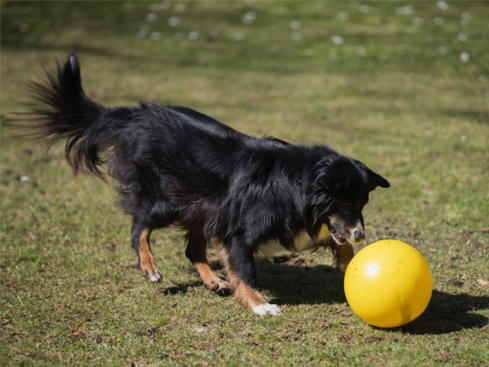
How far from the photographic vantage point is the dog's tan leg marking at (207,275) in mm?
5348

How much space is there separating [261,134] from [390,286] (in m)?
5.85

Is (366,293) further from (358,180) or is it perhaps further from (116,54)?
(116,54)

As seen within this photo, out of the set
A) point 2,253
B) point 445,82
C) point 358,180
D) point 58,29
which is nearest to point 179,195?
point 358,180

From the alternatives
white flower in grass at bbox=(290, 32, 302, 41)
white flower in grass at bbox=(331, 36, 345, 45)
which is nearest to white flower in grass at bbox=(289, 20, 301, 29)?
white flower in grass at bbox=(290, 32, 302, 41)

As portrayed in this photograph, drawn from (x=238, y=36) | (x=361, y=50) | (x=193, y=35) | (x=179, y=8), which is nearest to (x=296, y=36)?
(x=238, y=36)

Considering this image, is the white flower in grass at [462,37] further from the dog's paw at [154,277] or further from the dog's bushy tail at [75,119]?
the dog's paw at [154,277]

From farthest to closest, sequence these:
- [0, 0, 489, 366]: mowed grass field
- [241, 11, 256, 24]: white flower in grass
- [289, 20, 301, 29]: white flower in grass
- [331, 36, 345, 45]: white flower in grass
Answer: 1. [241, 11, 256, 24]: white flower in grass
2. [289, 20, 301, 29]: white flower in grass
3. [331, 36, 345, 45]: white flower in grass
4. [0, 0, 489, 366]: mowed grass field

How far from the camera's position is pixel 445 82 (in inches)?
482

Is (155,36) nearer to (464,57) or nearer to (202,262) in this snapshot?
(464,57)

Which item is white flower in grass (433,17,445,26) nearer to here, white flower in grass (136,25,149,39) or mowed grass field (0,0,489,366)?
mowed grass field (0,0,489,366)

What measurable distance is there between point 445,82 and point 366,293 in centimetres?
897

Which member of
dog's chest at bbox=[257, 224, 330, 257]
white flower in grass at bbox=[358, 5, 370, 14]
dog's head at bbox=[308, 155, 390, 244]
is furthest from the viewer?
white flower in grass at bbox=[358, 5, 370, 14]

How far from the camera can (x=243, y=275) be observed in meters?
5.01

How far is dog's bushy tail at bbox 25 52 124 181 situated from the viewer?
5.91 metres
